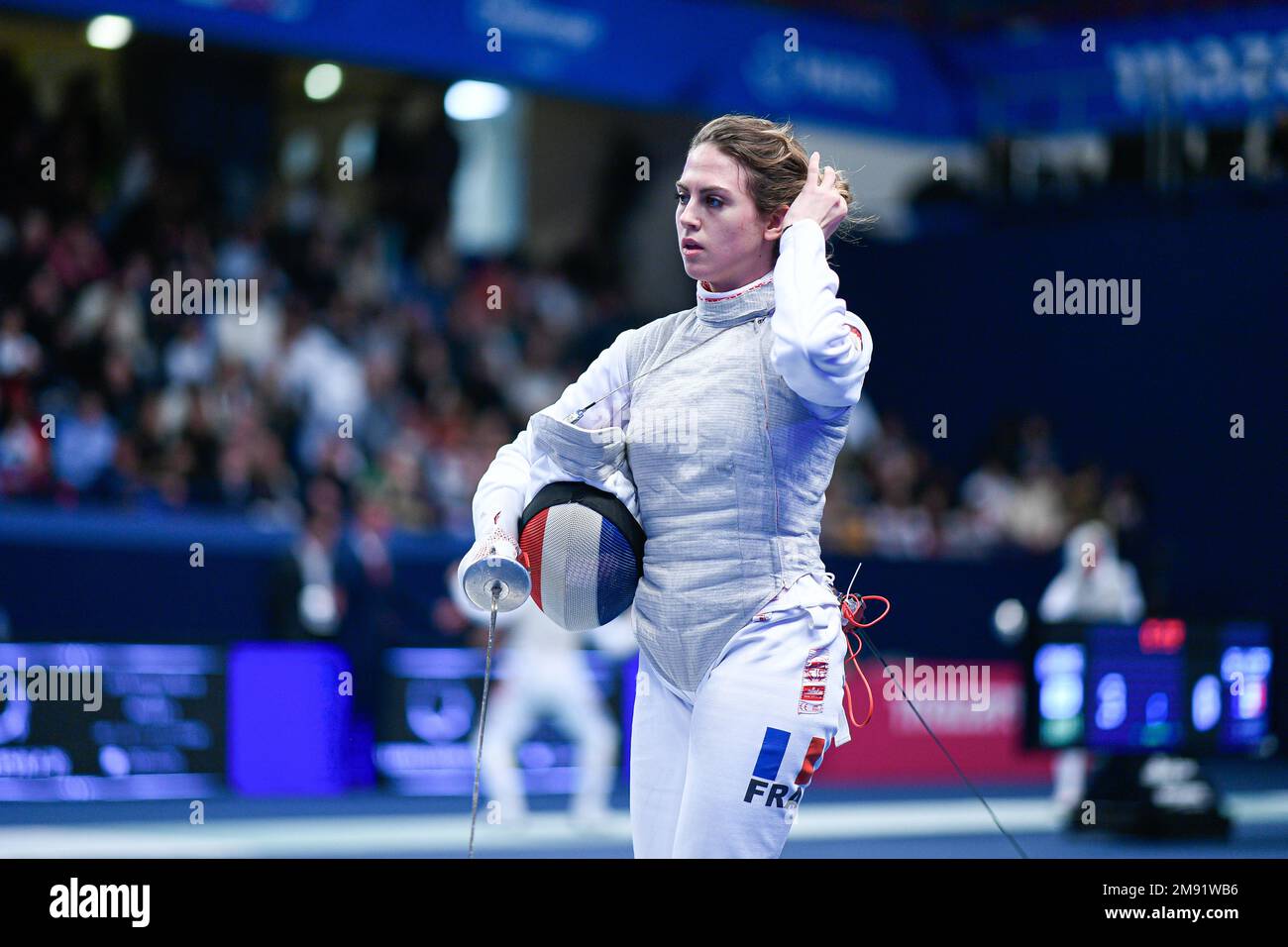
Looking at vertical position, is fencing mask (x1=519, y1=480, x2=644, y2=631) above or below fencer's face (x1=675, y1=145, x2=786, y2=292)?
below

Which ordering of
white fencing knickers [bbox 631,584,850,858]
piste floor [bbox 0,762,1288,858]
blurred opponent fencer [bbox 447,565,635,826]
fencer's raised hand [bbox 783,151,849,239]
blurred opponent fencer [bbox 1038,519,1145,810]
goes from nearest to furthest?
white fencing knickers [bbox 631,584,850,858] < fencer's raised hand [bbox 783,151,849,239] < piste floor [bbox 0,762,1288,858] < blurred opponent fencer [bbox 447,565,635,826] < blurred opponent fencer [bbox 1038,519,1145,810]

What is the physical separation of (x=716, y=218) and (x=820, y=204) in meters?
0.18


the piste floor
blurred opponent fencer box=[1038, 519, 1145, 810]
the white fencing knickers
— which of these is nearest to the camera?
the white fencing knickers

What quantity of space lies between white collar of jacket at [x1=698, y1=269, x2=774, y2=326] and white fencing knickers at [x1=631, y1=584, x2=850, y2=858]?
525 millimetres

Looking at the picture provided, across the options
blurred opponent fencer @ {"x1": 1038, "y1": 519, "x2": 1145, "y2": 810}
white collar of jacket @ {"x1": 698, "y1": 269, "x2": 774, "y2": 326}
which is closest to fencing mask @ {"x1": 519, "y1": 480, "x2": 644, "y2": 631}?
white collar of jacket @ {"x1": 698, "y1": 269, "x2": 774, "y2": 326}

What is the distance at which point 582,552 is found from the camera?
2.97 metres

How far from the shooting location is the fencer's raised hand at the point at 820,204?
9.77 ft

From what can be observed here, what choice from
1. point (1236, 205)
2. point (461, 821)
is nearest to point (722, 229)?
point (461, 821)

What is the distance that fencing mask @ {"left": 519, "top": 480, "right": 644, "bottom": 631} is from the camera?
2.98 meters

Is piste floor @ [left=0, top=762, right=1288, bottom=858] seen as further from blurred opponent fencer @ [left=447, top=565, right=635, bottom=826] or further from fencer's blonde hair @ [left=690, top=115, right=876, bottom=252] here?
fencer's blonde hair @ [left=690, top=115, right=876, bottom=252]

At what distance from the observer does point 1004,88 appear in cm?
1389

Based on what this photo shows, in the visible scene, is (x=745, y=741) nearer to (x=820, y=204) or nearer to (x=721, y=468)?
(x=721, y=468)
